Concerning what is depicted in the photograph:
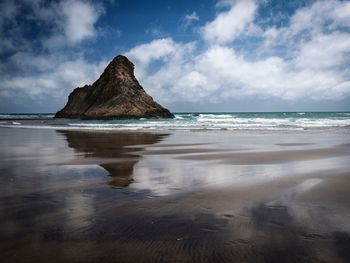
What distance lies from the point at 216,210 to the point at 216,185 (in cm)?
147

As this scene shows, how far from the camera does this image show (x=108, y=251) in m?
2.78

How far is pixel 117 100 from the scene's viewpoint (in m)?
55.6

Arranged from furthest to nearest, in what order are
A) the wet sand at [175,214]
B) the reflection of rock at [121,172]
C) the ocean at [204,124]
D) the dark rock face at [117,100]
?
the dark rock face at [117,100] < the ocean at [204,124] < the reflection of rock at [121,172] < the wet sand at [175,214]

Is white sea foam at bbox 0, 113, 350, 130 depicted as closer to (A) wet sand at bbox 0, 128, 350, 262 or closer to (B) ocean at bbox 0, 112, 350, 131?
(B) ocean at bbox 0, 112, 350, 131

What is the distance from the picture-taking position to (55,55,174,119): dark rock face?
5431cm

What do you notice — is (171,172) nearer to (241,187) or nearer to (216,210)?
(241,187)

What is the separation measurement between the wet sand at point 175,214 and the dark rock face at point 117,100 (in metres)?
47.5

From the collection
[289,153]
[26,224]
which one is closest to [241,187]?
[26,224]

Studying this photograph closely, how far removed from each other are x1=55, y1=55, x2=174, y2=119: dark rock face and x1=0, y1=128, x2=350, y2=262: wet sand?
156 ft

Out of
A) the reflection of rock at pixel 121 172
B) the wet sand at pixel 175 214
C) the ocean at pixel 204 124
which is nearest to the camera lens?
the wet sand at pixel 175 214

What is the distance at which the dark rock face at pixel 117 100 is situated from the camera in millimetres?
54312

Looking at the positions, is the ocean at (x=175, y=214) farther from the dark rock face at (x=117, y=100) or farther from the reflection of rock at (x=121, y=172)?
the dark rock face at (x=117, y=100)

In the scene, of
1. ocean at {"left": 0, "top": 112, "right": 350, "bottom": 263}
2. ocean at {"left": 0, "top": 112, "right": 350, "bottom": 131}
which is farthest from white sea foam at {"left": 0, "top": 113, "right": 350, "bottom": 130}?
ocean at {"left": 0, "top": 112, "right": 350, "bottom": 263}

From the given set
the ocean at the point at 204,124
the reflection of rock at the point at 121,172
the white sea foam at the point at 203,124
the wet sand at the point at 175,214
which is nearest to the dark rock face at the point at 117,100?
the ocean at the point at 204,124
